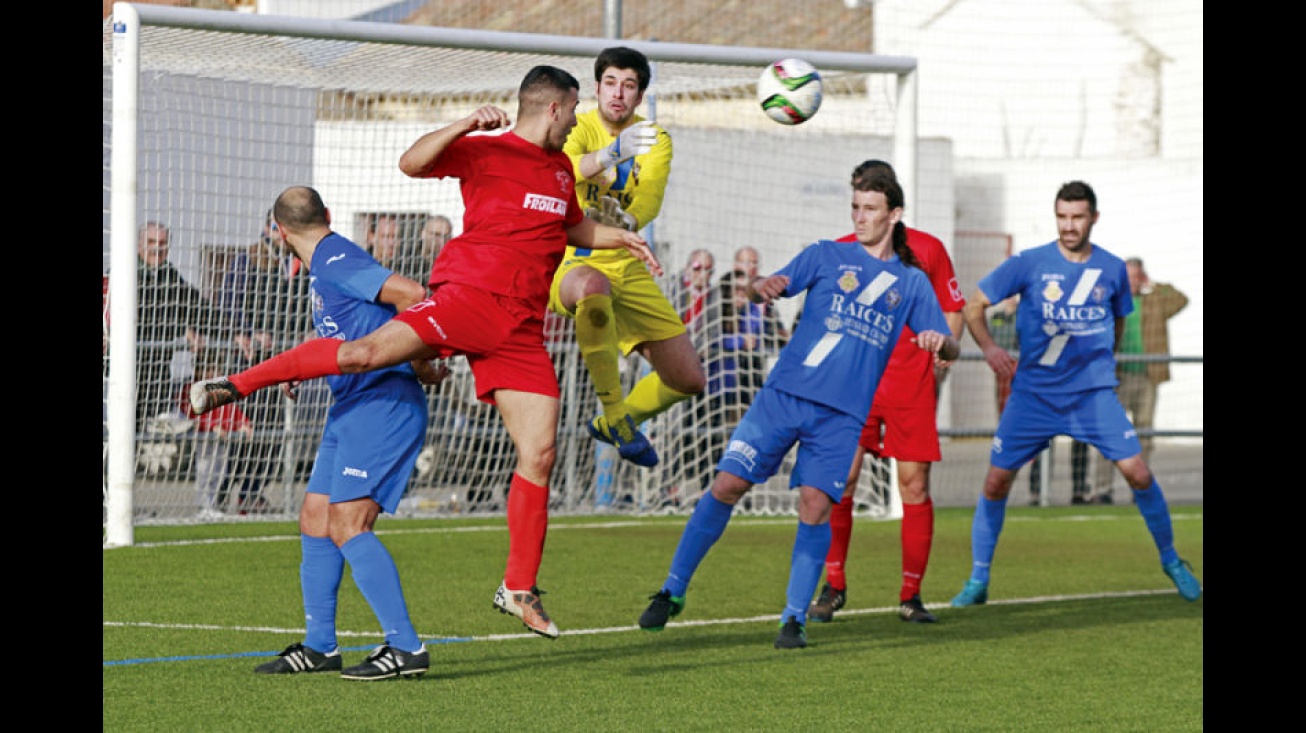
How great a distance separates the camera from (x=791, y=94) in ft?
26.1

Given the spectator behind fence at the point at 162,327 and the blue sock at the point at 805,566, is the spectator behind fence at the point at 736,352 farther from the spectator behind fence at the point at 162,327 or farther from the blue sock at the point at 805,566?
the blue sock at the point at 805,566

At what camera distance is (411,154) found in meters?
6.59

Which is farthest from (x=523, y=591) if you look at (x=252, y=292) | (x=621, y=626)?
(x=252, y=292)

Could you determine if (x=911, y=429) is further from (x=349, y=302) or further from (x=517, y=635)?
(x=349, y=302)

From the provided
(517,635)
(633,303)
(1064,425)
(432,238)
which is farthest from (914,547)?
(432,238)

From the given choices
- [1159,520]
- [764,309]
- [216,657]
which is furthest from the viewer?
[764,309]

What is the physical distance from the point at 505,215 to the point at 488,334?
0.50 m

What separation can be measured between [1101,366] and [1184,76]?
2159cm

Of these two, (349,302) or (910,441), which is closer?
(349,302)

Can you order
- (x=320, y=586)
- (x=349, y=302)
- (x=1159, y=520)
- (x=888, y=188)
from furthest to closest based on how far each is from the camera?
(x=1159, y=520), (x=888, y=188), (x=349, y=302), (x=320, y=586)

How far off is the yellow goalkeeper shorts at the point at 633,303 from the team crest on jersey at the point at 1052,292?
2.24m

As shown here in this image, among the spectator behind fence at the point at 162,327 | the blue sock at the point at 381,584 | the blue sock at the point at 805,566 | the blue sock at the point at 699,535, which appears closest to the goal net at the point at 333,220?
the spectator behind fence at the point at 162,327

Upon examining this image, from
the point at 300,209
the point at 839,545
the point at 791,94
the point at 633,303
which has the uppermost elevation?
the point at 791,94

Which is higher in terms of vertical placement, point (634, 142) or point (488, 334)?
point (634, 142)
